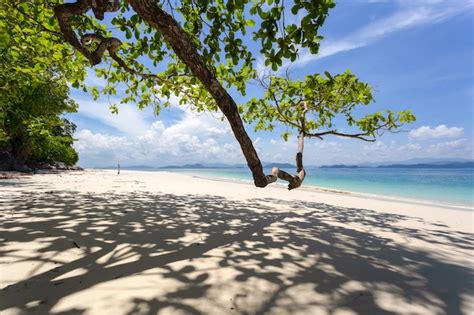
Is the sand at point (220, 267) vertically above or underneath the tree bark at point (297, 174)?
underneath

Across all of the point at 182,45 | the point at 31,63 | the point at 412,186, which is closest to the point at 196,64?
the point at 182,45

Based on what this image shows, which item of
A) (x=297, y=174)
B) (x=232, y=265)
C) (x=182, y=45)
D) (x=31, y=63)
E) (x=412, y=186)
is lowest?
(x=232, y=265)

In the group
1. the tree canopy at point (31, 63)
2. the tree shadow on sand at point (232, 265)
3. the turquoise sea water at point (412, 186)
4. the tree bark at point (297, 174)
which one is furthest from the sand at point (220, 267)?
the turquoise sea water at point (412, 186)

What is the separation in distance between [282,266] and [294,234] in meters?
1.77

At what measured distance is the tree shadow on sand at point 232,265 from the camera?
2.40m

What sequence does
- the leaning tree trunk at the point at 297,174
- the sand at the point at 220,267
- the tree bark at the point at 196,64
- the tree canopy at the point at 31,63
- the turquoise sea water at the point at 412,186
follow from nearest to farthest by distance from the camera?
1. the sand at the point at 220,267
2. the tree bark at the point at 196,64
3. the leaning tree trunk at the point at 297,174
4. the tree canopy at the point at 31,63
5. the turquoise sea water at the point at 412,186

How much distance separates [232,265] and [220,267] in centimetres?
17

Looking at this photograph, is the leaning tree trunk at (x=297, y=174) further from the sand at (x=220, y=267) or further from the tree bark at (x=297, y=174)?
the sand at (x=220, y=267)

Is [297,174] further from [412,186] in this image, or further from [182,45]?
[412,186]

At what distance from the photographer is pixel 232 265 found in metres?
3.27

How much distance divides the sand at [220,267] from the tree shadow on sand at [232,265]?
14 mm

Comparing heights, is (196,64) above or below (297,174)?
above

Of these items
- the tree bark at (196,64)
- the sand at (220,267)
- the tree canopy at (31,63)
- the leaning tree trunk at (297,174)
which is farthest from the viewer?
the tree canopy at (31,63)

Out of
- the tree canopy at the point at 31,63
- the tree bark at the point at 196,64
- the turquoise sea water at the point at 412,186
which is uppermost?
the tree canopy at the point at 31,63
